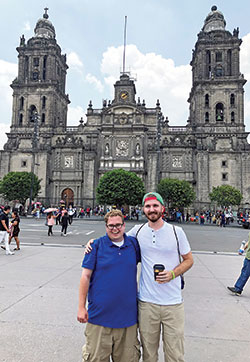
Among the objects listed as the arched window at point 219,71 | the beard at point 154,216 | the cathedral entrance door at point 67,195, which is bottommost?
the beard at point 154,216

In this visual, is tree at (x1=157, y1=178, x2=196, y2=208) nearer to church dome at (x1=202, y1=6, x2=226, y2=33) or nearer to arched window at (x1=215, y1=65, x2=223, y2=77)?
arched window at (x1=215, y1=65, x2=223, y2=77)

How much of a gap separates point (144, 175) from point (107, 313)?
139 feet

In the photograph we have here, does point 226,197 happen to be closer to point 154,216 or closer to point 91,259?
point 154,216

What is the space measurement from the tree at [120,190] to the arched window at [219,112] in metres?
20.0

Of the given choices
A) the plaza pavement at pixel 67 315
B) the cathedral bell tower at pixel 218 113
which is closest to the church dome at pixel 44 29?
the cathedral bell tower at pixel 218 113

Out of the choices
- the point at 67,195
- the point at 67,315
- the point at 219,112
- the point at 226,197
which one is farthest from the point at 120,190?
the point at 67,315

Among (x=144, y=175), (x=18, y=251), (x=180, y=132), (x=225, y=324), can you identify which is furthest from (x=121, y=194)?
(x=225, y=324)

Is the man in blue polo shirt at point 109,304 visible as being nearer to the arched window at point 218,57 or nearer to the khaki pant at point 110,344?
the khaki pant at point 110,344

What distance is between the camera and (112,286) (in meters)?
2.43

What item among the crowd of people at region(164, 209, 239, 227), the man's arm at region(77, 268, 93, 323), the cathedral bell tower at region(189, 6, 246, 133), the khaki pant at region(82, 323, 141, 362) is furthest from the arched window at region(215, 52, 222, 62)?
the khaki pant at region(82, 323, 141, 362)

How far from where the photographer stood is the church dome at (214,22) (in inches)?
1876

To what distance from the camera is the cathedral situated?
4381 centimetres

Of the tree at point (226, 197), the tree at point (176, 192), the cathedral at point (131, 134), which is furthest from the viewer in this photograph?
the cathedral at point (131, 134)

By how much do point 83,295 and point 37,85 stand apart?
5061cm
